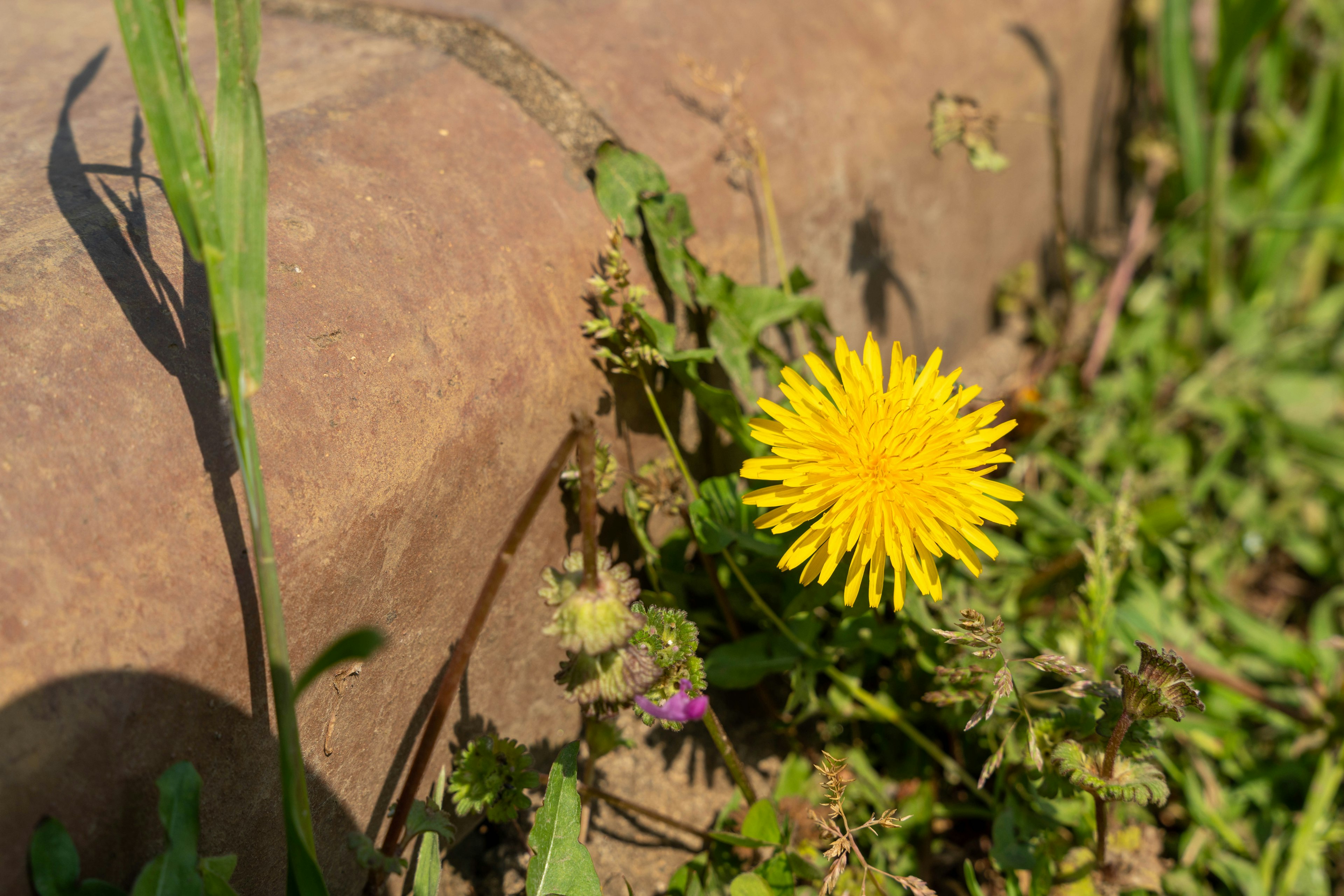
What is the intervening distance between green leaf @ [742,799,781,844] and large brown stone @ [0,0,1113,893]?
0.23m

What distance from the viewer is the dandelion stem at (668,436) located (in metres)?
1.49

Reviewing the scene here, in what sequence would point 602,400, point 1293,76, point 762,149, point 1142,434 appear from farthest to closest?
1. point 1293,76
2. point 1142,434
3. point 762,149
4. point 602,400

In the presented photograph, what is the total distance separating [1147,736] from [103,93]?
2069mm

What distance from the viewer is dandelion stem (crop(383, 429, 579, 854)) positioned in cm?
112

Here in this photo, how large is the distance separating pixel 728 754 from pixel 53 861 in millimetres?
912

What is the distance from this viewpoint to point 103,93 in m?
1.54

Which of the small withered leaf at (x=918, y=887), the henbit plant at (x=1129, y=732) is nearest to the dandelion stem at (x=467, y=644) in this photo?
the small withered leaf at (x=918, y=887)

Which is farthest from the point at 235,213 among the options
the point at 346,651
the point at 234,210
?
the point at 346,651

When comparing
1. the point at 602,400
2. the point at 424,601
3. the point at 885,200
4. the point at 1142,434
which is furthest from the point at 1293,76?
the point at 424,601

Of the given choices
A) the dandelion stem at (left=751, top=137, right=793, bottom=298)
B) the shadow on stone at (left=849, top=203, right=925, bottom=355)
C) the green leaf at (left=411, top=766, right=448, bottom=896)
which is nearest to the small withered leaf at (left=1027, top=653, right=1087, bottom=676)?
the dandelion stem at (left=751, top=137, right=793, bottom=298)

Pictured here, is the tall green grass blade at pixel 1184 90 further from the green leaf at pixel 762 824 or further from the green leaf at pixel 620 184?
the green leaf at pixel 762 824

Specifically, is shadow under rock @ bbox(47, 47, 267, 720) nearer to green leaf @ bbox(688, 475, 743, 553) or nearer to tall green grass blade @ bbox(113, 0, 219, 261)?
tall green grass blade @ bbox(113, 0, 219, 261)

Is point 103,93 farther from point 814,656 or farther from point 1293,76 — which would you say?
point 1293,76

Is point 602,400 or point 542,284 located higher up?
point 542,284
